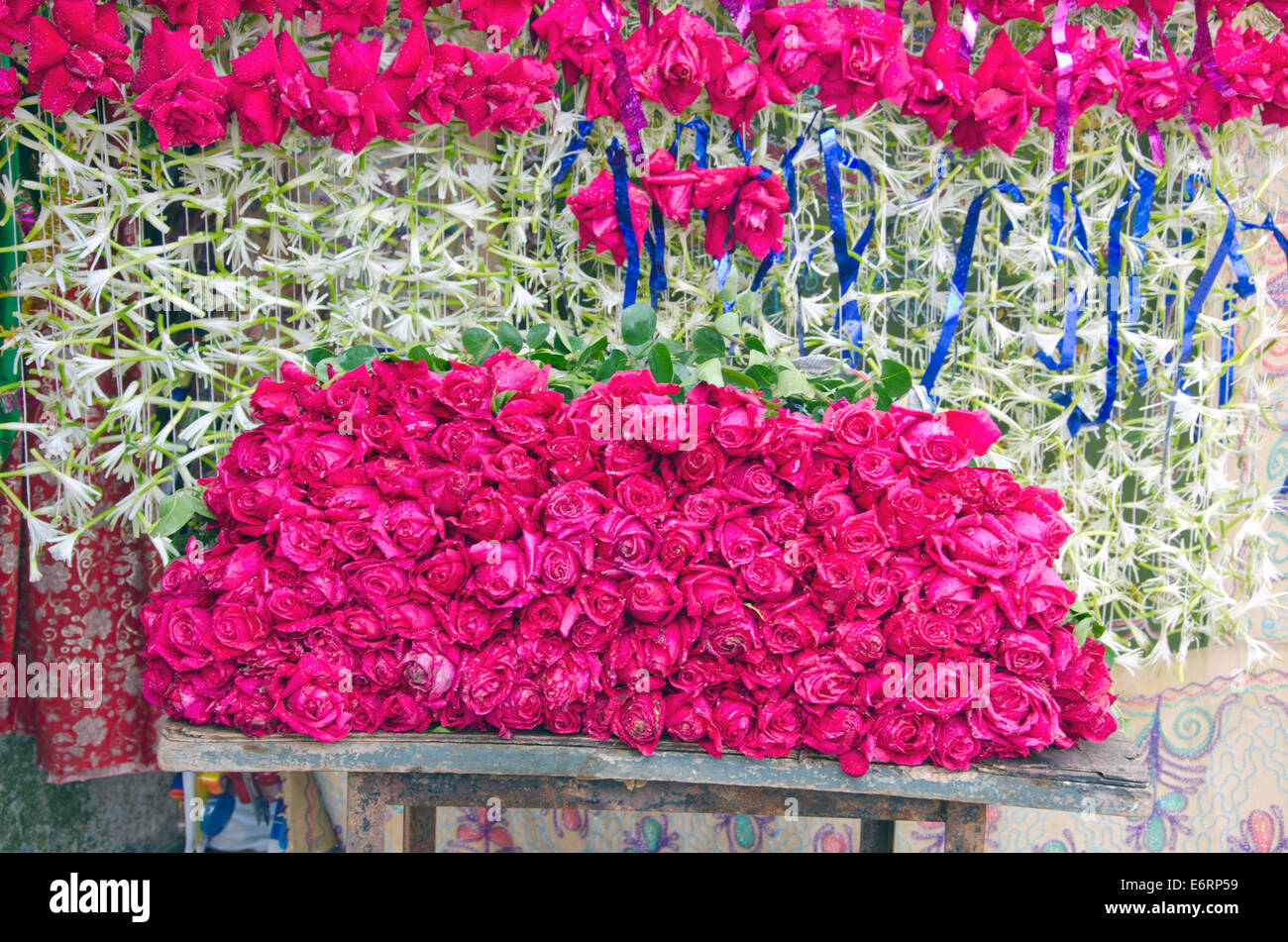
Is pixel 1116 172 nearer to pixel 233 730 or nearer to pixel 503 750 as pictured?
pixel 503 750

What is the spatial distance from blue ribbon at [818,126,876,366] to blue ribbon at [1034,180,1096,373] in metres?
0.30

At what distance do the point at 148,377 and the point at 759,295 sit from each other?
0.99 m

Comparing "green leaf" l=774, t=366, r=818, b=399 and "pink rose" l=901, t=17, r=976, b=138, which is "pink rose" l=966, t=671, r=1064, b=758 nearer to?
"green leaf" l=774, t=366, r=818, b=399

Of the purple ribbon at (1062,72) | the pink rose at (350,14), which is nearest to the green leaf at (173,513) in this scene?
the pink rose at (350,14)

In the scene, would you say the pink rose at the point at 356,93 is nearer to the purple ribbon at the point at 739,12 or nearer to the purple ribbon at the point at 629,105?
the purple ribbon at the point at 629,105

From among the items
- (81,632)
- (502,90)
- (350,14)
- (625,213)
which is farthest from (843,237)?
(81,632)

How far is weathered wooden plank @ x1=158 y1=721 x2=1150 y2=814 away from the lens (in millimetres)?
902

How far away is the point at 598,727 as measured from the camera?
0.94 m

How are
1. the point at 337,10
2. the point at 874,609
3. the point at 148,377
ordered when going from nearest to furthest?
the point at 874,609 < the point at 337,10 < the point at 148,377

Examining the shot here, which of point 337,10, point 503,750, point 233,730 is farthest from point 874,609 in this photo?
Answer: point 337,10

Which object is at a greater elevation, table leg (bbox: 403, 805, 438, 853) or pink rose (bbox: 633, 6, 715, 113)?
pink rose (bbox: 633, 6, 715, 113)

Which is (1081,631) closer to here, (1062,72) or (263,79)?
(1062,72)

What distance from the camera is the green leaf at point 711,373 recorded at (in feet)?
3.19

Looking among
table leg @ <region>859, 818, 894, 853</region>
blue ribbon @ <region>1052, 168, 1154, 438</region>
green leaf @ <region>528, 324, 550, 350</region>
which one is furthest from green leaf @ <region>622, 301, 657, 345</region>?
table leg @ <region>859, 818, 894, 853</region>
